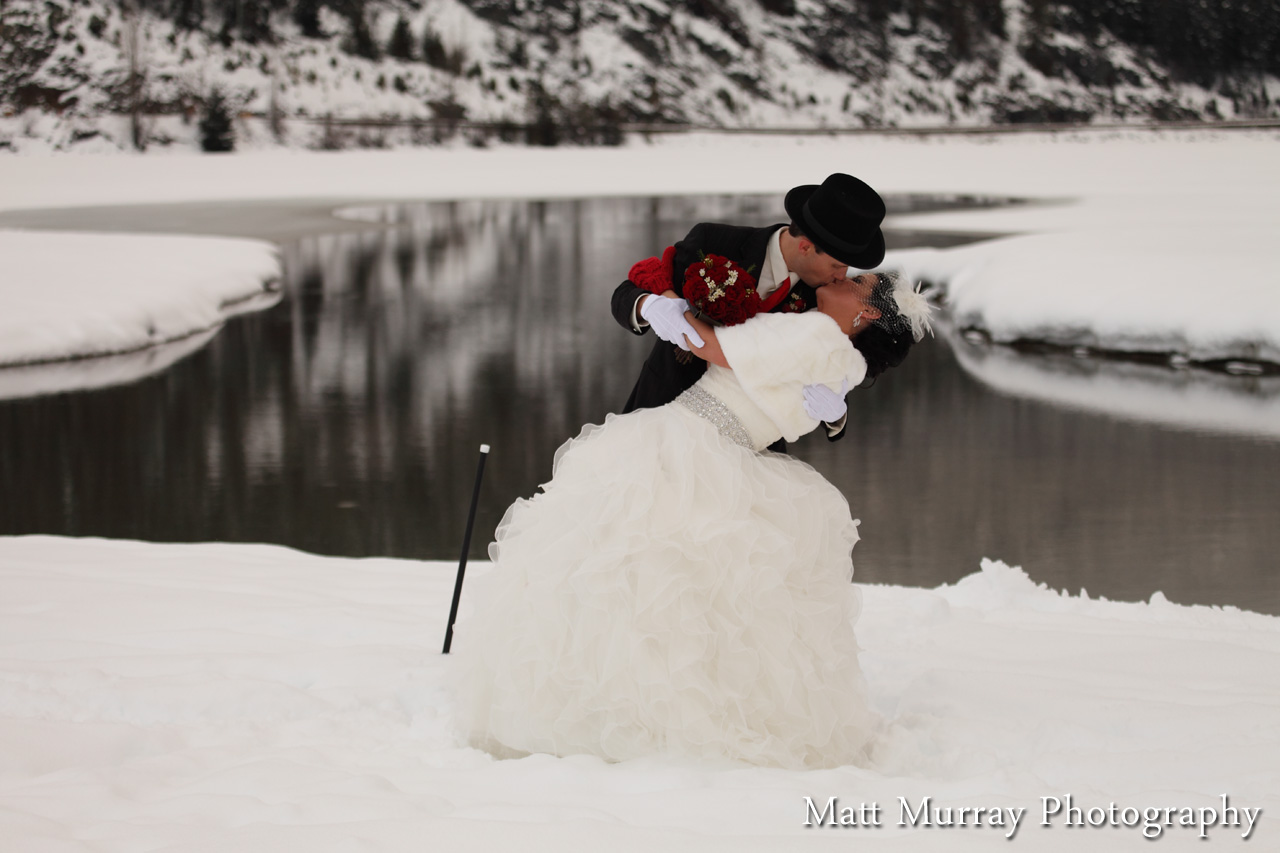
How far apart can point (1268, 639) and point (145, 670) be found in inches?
142

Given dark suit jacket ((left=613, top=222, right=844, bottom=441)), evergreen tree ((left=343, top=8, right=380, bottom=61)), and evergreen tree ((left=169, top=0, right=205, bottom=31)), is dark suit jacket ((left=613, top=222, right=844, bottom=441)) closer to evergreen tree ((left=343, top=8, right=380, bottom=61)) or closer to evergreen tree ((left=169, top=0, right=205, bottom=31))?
evergreen tree ((left=343, top=8, right=380, bottom=61))

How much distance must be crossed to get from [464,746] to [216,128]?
121 feet

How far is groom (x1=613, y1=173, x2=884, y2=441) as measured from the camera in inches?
108

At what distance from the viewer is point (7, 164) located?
3156cm

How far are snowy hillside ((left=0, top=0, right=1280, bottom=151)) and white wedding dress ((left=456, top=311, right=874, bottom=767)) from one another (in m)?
37.6

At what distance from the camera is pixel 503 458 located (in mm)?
7969

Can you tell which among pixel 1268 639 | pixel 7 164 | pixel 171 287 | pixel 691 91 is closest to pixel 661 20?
pixel 691 91

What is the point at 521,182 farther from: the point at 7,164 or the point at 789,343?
the point at 789,343

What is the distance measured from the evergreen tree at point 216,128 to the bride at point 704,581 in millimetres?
36575

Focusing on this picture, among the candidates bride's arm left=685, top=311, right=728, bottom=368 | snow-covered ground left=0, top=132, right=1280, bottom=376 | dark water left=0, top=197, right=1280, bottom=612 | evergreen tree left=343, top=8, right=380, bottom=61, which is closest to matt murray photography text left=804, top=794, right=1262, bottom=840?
bride's arm left=685, top=311, right=728, bottom=368

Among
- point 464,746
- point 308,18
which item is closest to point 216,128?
point 308,18

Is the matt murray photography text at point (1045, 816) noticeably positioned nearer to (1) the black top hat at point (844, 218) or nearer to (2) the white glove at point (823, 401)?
(2) the white glove at point (823, 401)

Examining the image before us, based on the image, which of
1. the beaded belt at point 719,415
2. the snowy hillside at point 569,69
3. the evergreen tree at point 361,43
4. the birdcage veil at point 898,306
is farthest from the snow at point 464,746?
the evergreen tree at point 361,43

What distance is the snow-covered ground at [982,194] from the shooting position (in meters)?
11.0
